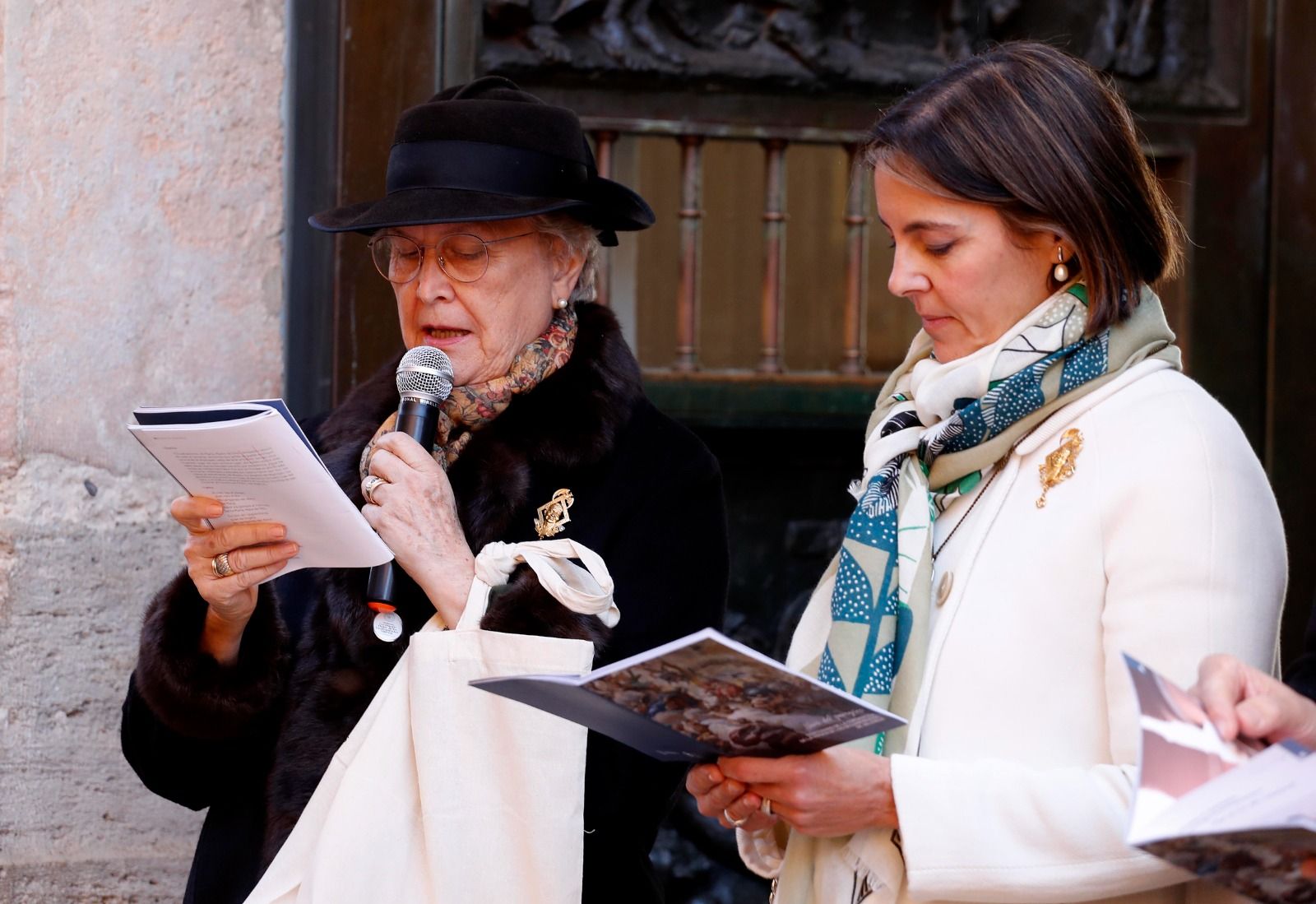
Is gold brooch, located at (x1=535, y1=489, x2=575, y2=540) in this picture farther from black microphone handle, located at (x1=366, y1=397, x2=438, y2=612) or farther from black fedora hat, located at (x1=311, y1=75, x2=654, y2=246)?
black fedora hat, located at (x1=311, y1=75, x2=654, y2=246)

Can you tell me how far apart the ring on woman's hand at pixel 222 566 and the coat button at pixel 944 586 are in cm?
100

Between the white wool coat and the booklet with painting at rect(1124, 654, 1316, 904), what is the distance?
10.8 inches

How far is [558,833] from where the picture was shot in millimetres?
2260

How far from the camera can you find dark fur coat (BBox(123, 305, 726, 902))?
246 cm

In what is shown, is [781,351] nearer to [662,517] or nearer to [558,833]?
[662,517]

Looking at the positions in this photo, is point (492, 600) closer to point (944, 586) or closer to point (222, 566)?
point (222, 566)

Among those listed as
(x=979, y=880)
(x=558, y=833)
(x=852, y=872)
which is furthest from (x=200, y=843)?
(x=979, y=880)

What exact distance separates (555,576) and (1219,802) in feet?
3.79

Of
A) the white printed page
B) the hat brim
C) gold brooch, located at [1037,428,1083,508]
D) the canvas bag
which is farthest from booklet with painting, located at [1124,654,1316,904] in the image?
the hat brim

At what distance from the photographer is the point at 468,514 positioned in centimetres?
253

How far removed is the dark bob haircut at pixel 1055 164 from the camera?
1.99m

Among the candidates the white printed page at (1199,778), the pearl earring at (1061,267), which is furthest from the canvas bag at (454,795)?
the white printed page at (1199,778)

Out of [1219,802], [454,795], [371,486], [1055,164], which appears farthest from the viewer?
[371,486]

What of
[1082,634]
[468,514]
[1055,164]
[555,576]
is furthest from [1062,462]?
[468,514]
